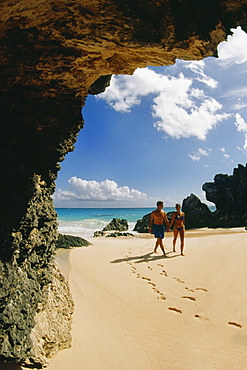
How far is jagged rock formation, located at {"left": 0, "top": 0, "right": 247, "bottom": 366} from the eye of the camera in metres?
2.37

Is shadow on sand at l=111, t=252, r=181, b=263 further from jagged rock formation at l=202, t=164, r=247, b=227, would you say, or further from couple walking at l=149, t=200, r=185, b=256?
jagged rock formation at l=202, t=164, r=247, b=227

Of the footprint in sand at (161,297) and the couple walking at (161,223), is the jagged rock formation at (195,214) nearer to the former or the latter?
the couple walking at (161,223)

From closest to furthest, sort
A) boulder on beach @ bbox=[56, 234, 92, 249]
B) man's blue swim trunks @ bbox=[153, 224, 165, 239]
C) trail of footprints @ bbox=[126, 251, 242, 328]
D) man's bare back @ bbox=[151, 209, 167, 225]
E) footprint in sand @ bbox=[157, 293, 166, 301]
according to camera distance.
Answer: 1. trail of footprints @ bbox=[126, 251, 242, 328]
2. footprint in sand @ bbox=[157, 293, 166, 301]
3. man's blue swim trunks @ bbox=[153, 224, 165, 239]
4. man's bare back @ bbox=[151, 209, 167, 225]
5. boulder on beach @ bbox=[56, 234, 92, 249]

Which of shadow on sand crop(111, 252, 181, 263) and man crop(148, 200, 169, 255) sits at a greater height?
man crop(148, 200, 169, 255)

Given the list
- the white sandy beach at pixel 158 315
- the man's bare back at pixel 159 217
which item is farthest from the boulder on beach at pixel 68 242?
the man's bare back at pixel 159 217

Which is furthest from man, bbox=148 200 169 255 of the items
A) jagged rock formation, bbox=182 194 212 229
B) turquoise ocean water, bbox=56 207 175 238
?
jagged rock formation, bbox=182 194 212 229

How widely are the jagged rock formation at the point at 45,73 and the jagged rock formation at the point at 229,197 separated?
22.2 m

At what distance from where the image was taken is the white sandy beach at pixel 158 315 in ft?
9.33

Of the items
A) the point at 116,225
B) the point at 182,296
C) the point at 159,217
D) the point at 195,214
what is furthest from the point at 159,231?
the point at 116,225

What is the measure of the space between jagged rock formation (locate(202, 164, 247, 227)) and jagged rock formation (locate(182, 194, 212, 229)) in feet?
2.53

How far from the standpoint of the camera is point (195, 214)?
24.6 metres

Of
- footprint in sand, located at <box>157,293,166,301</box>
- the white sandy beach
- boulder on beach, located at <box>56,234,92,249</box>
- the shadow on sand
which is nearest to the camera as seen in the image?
the white sandy beach

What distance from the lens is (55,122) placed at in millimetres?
3055

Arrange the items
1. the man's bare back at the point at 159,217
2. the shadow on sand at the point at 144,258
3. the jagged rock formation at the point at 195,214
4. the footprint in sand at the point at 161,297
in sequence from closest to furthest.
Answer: the footprint in sand at the point at 161,297, the shadow on sand at the point at 144,258, the man's bare back at the point at 159,217, the jagged rock formation at the point at 195,214
